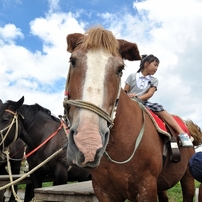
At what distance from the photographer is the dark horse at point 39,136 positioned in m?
5.60

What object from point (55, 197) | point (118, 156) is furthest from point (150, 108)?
point (55, 197)

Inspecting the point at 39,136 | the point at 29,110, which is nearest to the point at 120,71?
the point at 39,136

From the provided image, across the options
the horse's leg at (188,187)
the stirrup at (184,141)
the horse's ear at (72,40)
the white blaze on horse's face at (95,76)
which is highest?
the horse's ear at (72,40)

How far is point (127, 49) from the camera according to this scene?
3.06 m

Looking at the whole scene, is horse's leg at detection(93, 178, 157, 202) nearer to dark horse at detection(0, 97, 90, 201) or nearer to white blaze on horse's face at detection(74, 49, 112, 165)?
white blaze on horse's face at detection(74, 49, 112, 165)

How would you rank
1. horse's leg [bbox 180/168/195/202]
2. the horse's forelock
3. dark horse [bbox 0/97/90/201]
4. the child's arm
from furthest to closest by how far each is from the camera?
the horse's forelock → dark horse [bbox 0/97/90/201] → horse's leg [bbox 180/168/195/202] → the child's arm

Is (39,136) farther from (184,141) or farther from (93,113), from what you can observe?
(93,113)

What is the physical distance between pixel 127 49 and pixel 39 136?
11.7 ft

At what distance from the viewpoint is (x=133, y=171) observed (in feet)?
9.46

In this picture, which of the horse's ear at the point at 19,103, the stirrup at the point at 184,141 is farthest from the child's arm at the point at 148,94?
the horse's ear at the point at 19,103

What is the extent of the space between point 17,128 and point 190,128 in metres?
3.36

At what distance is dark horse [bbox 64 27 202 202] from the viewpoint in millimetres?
2125

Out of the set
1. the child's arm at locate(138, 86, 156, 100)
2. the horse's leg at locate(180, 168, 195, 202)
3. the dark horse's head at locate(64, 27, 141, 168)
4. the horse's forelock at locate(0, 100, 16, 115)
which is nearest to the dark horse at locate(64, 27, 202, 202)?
the dark horse's head at locate(64, 27, 141, 168)

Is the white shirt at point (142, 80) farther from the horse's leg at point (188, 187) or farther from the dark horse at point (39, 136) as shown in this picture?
the dark horse at point (39, 136)
